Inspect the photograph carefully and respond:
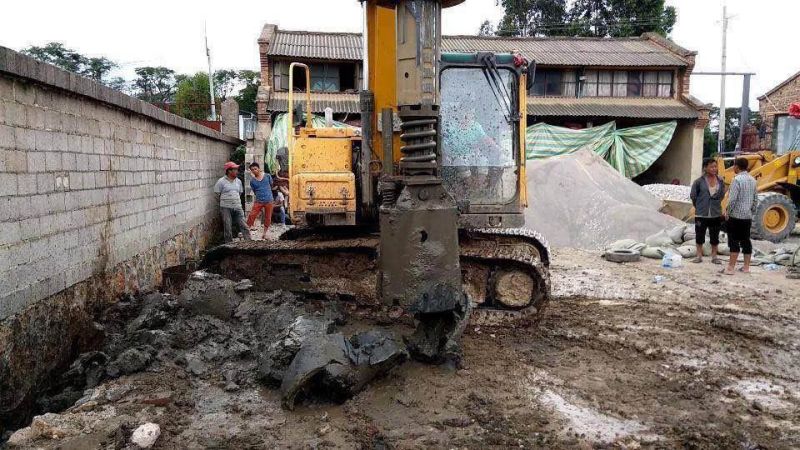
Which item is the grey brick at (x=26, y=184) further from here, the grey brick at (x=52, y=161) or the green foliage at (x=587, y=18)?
the green foliage at (x=587, y=18)

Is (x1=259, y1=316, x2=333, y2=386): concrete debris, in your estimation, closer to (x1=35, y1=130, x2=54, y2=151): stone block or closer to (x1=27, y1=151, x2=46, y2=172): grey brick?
(x1=27, y1=151, x2=46, y2=172): grey brick

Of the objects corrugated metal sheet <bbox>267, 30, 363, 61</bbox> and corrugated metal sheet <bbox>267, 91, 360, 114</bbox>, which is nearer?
corrugated metal sheet <bbox>267, 91, 360, 114</bbox>

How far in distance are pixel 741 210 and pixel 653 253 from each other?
2.06 meters

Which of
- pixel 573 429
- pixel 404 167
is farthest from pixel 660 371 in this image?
pixel 404 167

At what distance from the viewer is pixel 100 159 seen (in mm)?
5516

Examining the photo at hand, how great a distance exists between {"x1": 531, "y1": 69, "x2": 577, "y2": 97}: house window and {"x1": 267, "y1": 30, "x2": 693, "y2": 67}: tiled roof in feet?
1.67

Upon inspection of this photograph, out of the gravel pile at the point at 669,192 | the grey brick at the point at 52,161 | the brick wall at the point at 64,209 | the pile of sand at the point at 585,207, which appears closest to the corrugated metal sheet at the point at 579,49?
the gravel pile at the point at 669,192

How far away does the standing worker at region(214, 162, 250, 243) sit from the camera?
9.61 m

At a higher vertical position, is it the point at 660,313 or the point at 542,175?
the point at 542,175

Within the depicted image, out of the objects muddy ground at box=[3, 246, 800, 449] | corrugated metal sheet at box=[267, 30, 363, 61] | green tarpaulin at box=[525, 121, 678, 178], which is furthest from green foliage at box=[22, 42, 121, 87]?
muddy ground at box=[3, 246, 800, 449]

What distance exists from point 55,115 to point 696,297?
23.2ft

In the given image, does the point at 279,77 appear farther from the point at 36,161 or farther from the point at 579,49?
the point at 36,161

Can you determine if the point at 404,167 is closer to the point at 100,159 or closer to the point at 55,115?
the point at 55,115

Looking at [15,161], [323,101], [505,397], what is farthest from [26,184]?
[323,101]
